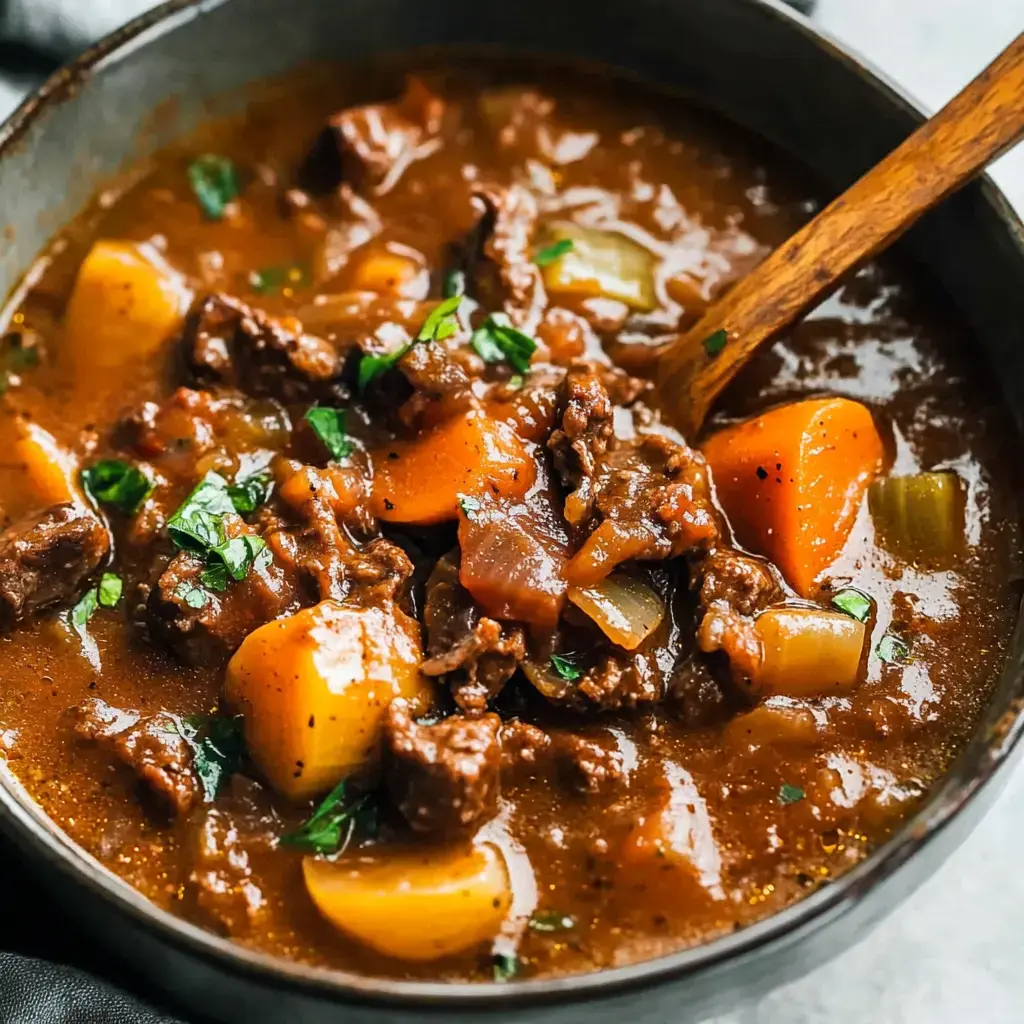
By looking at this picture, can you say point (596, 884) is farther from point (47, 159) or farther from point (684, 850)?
point (47, 159)

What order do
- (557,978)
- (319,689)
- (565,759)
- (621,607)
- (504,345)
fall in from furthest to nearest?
(504,345)
(621,607)
(565,759)
(319,689)
(557,978)

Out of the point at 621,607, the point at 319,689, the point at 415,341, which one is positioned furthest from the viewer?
Result: the point at 415,341

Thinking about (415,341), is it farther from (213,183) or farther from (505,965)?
(505,965)

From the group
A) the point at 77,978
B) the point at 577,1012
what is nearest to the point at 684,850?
the point at 577,1012

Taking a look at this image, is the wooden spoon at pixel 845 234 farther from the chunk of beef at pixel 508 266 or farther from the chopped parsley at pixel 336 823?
the chopped parsley at pixel 336 823

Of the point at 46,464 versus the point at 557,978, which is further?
the point at 46,464

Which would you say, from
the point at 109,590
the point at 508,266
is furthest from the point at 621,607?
the point at 109,590
